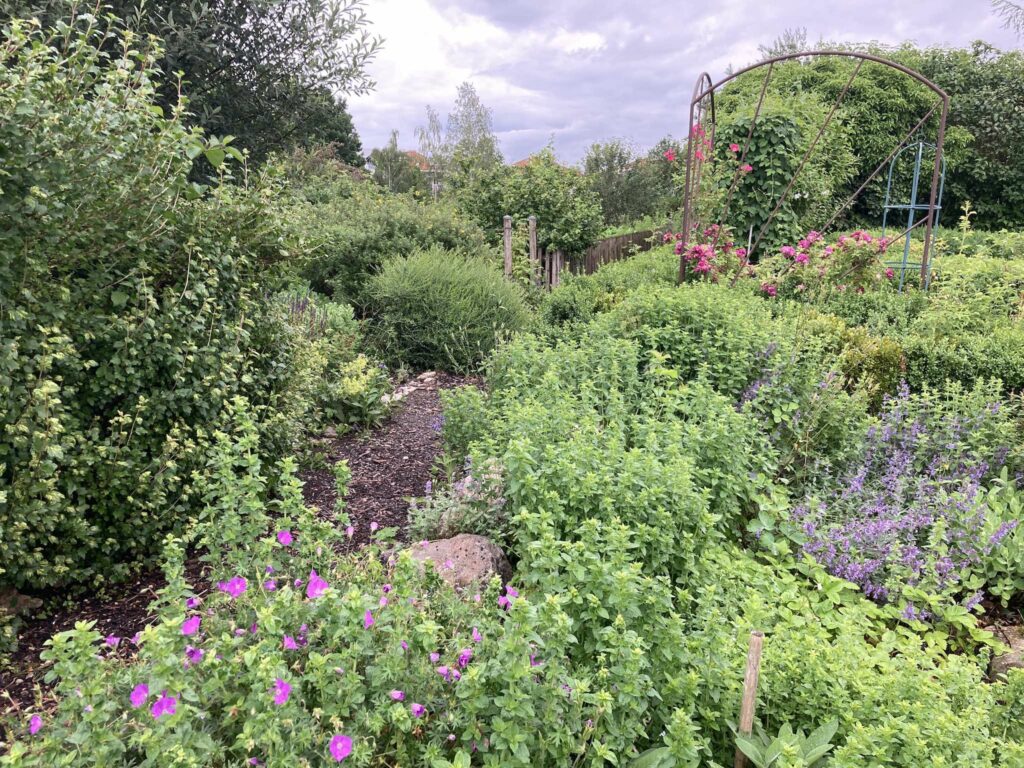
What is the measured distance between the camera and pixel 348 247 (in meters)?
8.84

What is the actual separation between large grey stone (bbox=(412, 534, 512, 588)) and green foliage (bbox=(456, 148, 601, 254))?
10.5 meters

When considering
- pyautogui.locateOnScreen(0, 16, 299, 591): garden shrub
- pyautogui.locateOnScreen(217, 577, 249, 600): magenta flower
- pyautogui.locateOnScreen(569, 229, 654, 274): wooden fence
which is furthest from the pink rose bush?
pyautogui.locateOnScreen(217, 577, 249, 600): magenta flower

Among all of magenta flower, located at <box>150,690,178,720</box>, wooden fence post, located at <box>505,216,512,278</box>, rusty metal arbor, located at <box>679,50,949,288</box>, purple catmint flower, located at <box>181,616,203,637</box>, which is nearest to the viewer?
magenta flower, located at <box>150,690,178,720</box>

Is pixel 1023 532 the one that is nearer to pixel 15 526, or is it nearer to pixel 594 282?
pixel 15 526

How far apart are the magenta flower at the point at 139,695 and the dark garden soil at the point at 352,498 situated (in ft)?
1.19

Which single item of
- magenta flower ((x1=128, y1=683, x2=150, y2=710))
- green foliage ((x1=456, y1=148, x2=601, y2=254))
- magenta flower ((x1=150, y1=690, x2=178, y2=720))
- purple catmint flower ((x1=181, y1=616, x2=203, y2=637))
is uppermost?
green foliage ((x1=456, y1=148, x2=601, y2=254))

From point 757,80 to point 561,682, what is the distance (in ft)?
70.4

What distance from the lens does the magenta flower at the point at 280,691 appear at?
1.37 m

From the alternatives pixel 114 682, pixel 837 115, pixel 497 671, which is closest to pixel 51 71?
pixel 114 682

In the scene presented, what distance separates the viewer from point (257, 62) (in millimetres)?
4836

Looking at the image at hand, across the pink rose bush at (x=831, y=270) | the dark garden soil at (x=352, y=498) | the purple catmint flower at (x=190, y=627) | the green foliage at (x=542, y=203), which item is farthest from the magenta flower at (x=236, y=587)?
the green foliage at (x=542, y=203)

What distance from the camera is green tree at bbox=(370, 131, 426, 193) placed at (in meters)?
28.9

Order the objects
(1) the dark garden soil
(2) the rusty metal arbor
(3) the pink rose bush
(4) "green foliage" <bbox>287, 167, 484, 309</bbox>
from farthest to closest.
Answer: (4) "green foliage" <bbox>287, 167, 484, 309</bbox>
(3) the pink rose bush
(2) the rusty metal arbor
(1) the dark garden soil

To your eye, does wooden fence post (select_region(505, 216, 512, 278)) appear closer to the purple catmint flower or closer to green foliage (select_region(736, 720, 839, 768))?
green foliage (select_region(736, 720, 839, 768))
